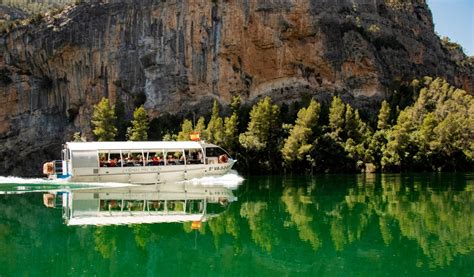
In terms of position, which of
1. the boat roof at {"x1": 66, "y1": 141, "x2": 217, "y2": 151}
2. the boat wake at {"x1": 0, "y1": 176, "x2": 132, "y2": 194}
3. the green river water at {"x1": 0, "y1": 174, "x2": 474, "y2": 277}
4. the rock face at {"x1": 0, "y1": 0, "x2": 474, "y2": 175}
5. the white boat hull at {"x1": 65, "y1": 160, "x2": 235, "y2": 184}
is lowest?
the green river water at {"x1": 0, "y1": 174, "x2": 474, "y2": 277}

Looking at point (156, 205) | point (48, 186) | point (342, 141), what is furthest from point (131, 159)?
point (342, 141)

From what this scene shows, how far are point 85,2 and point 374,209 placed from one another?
70.1 meters

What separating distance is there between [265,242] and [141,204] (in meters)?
13.1

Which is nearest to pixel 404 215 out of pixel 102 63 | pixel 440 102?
pixel 440 102

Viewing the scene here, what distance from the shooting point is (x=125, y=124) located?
81688mm

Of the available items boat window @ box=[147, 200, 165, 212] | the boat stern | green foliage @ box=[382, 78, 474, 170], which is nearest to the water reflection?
boat window @ box=[147, 200, 165, 212]

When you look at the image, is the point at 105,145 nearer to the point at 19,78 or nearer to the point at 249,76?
the point at 249,76

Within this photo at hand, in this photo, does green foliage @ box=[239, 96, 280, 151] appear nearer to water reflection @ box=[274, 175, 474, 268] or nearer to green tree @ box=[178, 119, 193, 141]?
green tree @ box=[178, 119, 193, 141]

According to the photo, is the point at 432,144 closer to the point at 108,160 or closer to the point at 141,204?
the point at 108,160

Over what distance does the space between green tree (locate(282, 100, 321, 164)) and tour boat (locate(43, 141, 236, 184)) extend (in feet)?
54.5

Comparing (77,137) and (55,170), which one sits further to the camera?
(77,137)

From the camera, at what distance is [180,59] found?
84688 mm

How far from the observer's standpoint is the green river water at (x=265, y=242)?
17.3m

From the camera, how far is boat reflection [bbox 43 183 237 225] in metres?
27.4
